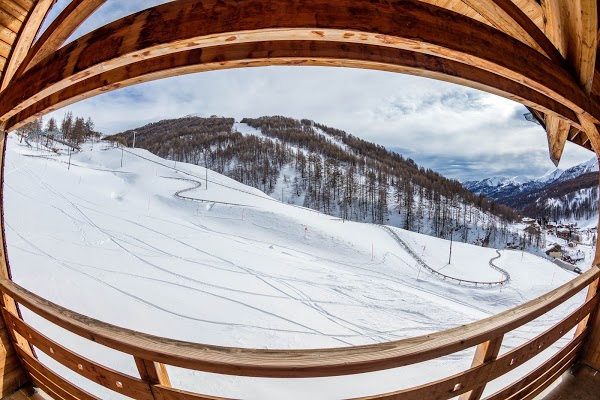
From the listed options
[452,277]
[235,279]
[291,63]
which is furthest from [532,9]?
[452,277]

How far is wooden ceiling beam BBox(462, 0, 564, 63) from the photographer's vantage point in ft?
5.53

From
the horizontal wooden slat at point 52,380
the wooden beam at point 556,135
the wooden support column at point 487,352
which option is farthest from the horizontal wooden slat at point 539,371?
the horizontal wooden slat at point 52,380

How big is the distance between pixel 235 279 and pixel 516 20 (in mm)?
12574

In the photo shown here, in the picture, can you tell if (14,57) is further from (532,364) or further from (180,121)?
(180,121)

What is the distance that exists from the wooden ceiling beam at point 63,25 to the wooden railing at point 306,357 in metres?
1.84

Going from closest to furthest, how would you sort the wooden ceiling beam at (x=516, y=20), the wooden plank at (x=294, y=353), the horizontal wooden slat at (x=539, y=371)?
the wooden plank at (x=294, y=353) → the wooden ceiling beam at (x=516, y=20) → the horizontal wooden slat at (x=539, y=371)

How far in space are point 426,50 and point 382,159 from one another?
113 metres

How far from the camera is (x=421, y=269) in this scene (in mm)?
24359

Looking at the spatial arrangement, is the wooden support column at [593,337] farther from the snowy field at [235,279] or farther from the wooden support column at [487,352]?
the snowy field at [235,279]

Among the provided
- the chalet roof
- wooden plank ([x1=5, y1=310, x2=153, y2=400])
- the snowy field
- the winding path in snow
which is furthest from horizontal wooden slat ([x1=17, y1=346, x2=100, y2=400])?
the winding path in snow

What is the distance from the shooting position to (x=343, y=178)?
7731 cm

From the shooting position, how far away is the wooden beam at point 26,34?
2.49 m

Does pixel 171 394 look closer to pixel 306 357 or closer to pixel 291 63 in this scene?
pixel 306 357

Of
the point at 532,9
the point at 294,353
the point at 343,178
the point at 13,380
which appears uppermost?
the point at 343,178
